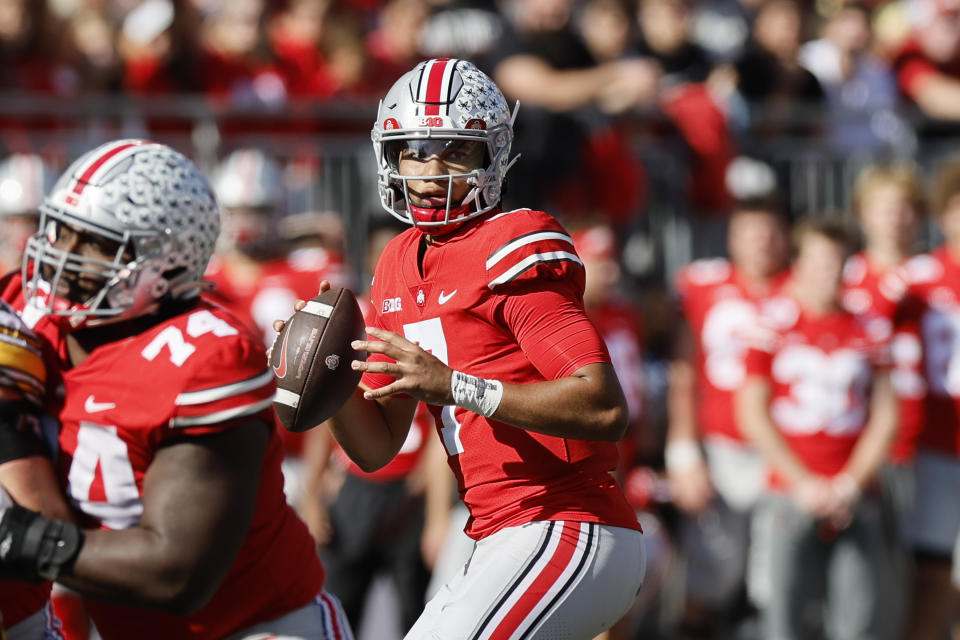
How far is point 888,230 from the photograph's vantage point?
706 cm

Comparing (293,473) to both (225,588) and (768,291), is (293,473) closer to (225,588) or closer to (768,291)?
(768,291)

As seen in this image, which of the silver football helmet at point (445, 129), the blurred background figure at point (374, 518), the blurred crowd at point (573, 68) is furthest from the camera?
the blurred crowd at point (573, 68)

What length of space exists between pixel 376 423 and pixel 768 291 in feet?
12.4

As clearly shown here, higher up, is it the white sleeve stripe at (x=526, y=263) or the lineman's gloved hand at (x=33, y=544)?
the white sleeve stripe at (x=526, y=263)

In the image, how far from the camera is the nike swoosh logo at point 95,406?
2.87 m

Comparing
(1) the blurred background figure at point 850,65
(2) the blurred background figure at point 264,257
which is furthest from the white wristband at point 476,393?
(1) the blurred background figure at point 850,65

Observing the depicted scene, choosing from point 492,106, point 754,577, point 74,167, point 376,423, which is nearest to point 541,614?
point 376,423

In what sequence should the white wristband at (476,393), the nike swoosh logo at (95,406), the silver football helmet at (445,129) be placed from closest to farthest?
the nike swoosh logo at (95,406), the white wristband at (476,393), the silver football helmet at (445,129)

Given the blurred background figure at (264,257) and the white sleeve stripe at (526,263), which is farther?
the blurred background figure at (264,257)

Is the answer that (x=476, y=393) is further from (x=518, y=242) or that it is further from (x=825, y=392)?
(x=825, y=392)

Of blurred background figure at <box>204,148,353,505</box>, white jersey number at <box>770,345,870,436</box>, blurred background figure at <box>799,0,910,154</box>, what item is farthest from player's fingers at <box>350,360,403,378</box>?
blurred background figure at <box>799,0,910,154</box>

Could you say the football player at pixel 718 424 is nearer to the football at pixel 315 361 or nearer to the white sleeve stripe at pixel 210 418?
the football at pixel 315 361

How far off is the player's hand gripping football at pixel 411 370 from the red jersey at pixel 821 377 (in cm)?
377

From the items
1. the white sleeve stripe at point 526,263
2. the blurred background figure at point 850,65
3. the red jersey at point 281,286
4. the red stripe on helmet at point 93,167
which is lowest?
the red jersey at point 281,286
